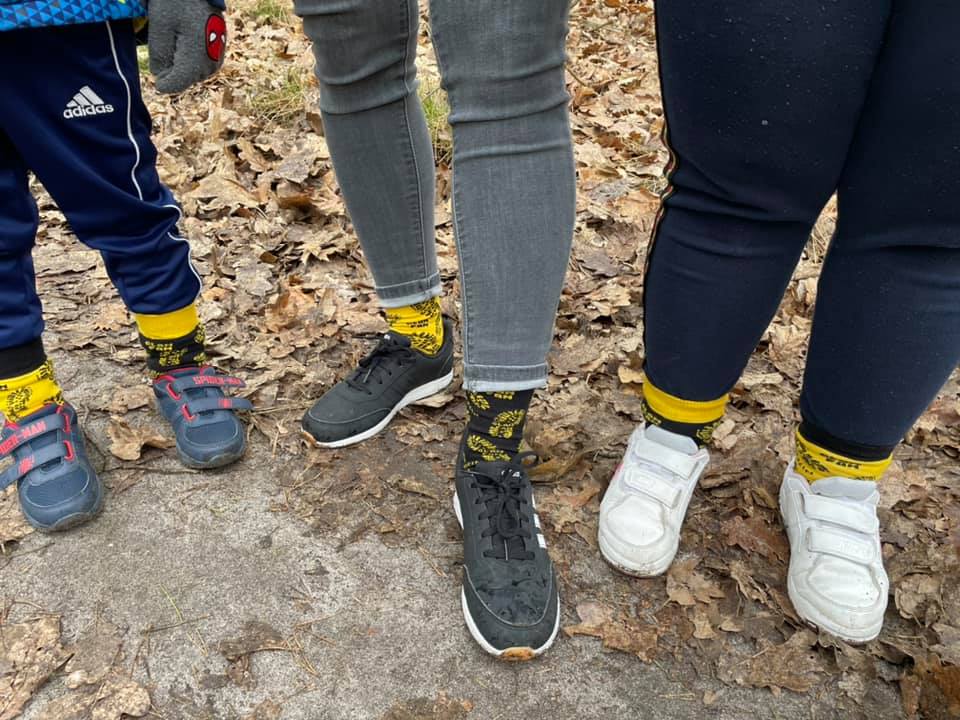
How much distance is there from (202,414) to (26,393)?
0.39 m

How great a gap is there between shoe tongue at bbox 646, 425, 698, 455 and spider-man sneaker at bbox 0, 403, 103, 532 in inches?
50.0

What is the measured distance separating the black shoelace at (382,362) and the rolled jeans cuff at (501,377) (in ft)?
1.80

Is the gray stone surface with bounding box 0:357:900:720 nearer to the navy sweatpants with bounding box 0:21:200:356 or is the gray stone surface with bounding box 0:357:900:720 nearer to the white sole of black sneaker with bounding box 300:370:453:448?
the white sole of black sneaker with bounding box 300:370:453:448

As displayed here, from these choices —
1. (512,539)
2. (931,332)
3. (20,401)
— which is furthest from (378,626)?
(931,332)

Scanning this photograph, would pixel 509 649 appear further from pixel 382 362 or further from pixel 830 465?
pixel 382 362

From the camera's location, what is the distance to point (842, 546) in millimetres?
1488

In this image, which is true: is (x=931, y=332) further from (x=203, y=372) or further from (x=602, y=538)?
(x=203, y=372)

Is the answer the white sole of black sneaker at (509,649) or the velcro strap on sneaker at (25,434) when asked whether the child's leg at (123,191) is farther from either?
the white sole of black sneaker at (509,649)

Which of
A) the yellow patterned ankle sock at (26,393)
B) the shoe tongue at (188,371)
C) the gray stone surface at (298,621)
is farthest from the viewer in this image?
→ the shoe tongue at (188,371)

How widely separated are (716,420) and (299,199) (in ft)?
7.00

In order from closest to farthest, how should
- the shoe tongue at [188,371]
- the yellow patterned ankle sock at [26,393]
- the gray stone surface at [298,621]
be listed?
the gray stone surface at [298,621] < the yellow patterned ankle sock at [26,393] < the shoe tongue at [188,371]

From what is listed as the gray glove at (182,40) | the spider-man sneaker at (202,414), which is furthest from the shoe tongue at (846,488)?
the gray glove at (182,40)

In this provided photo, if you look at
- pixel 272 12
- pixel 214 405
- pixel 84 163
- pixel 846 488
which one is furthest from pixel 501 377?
pixel 272 12

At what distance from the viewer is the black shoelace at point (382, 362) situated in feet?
6.44
